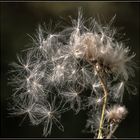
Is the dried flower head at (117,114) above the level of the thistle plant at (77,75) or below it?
below

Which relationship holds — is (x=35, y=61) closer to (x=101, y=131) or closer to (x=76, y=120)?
(x=101, y=131)

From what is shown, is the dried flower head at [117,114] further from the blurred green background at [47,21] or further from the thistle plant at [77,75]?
the blurred green background at [47,21]

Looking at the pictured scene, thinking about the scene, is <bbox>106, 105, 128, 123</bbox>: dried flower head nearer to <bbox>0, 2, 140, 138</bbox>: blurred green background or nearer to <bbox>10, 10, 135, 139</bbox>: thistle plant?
<bbox>10, 10, 135, 139</bbox>: thistle plant

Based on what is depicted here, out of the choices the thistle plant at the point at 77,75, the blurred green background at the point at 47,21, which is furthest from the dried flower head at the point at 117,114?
the blurred green background at the point at 47,21

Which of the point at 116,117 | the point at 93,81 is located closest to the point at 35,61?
the point at 93,81

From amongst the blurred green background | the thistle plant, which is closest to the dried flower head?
the thistle plant

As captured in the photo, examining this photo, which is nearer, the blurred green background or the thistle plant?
the thistle plant

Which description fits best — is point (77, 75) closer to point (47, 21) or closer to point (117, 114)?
point (117, 114)
